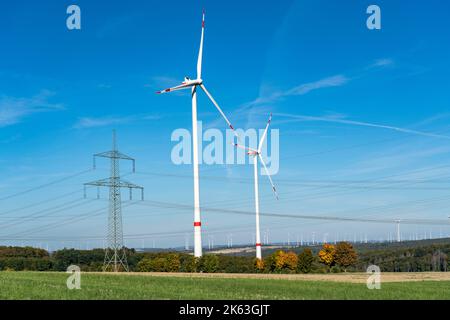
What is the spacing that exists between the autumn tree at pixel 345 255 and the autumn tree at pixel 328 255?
1099mm

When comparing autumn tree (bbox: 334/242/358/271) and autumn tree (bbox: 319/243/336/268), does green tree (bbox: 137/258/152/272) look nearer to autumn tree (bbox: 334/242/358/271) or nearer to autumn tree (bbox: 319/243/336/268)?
autumn tree (bbox: 319/243/336/268)

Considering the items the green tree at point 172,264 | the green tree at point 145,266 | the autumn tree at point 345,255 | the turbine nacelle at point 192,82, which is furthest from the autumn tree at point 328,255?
the turbine nacelle at point 192,82

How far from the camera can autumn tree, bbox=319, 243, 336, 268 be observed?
532ft

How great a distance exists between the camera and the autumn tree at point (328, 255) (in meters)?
162

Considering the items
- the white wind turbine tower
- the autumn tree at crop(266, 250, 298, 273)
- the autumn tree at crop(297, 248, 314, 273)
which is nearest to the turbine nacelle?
the white wind turbine tower

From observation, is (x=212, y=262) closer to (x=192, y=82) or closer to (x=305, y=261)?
(x=192, y=82)

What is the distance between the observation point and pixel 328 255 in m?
162

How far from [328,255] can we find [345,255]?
191 inches

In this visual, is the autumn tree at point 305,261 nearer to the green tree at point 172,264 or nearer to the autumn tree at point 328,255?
the autumn tree at point 328,255

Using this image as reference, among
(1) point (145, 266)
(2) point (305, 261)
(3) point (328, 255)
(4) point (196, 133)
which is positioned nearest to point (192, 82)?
(4) point (196, 133)

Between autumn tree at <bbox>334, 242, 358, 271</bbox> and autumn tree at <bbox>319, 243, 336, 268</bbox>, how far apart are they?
1.10 meters
